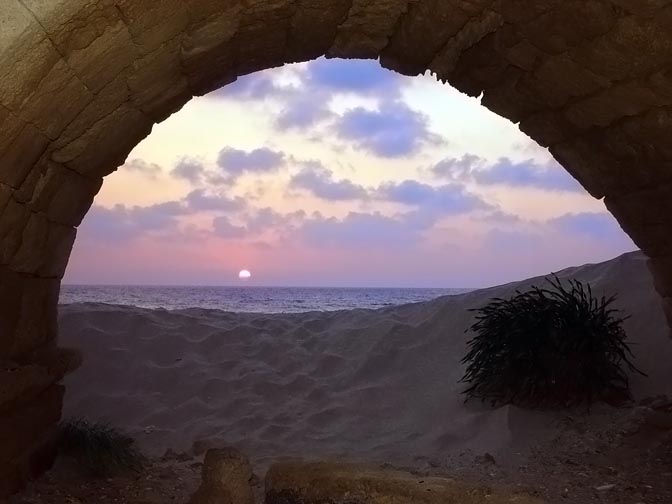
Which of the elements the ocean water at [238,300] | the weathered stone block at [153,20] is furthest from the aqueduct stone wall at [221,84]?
the ocean water at [238,300]

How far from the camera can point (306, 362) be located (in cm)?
917

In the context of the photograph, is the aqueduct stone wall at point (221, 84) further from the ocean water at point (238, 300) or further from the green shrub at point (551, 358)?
the ocean water at point (238, 300)

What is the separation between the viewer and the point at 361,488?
11.4 feet

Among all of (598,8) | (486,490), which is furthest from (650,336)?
(598,8)

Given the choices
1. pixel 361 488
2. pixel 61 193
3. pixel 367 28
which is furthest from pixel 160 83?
pixel 361 488

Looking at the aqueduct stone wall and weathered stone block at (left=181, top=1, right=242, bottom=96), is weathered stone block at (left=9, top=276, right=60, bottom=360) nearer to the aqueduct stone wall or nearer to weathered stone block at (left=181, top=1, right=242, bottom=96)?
the aqueduct stone wall

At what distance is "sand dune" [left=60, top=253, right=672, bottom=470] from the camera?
6113mm

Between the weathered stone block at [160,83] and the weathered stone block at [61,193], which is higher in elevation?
the weathered stone block at [160,83]

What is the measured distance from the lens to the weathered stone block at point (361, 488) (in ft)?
11.0

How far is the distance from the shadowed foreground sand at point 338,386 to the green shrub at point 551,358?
21cm

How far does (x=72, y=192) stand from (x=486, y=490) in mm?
2845

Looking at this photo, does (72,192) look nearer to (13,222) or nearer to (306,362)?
(13,222)

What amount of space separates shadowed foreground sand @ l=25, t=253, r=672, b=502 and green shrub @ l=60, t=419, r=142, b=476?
0.83m

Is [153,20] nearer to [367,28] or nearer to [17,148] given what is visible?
[17,148]
